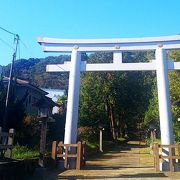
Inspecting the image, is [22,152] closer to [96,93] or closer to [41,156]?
[41,156]

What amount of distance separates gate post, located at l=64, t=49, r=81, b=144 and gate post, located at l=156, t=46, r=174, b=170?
161 inches

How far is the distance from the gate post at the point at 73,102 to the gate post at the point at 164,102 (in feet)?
13.4

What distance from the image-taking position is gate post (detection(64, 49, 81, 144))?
13.6 m

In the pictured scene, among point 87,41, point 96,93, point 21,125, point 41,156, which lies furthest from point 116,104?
point 41,156

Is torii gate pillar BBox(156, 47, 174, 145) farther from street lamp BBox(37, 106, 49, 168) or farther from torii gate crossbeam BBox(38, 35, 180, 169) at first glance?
street lamp BBox(37, 106, 49, 168)

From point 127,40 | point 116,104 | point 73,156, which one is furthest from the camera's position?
point 116,104

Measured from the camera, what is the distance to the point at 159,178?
10.3 metres

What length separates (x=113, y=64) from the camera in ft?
48.1

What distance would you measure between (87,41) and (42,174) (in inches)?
284

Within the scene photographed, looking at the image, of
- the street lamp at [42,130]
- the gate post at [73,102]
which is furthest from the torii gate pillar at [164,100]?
the street lamp at [42,130]

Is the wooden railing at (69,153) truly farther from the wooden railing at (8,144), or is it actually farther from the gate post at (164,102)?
the gate post at (164,102)

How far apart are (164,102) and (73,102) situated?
14.5ft

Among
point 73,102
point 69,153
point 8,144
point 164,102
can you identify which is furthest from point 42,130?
point 164,102

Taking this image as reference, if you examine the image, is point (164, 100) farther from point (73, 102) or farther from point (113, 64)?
point (73, 102)
